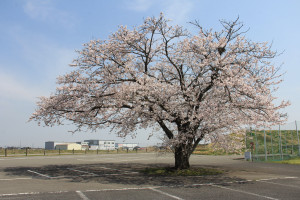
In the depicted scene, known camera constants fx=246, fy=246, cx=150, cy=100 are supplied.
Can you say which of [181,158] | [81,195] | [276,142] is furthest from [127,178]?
[276,142]

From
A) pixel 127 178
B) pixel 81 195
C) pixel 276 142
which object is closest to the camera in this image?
pixel 81 195

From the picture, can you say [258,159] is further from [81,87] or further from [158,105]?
[81,87]

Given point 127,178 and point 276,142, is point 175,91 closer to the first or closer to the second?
point 127,178

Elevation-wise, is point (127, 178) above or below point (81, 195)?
below

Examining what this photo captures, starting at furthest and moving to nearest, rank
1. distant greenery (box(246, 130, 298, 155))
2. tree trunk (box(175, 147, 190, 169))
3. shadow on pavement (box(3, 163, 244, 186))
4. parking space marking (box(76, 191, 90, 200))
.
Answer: distant greenery (box(246, 130, 298, 155)) < tree trunk (box(175, 147, 190, 169)) < shadow on pavement (box(3, 163, 244, 186)) < parking space marking (box(76, 191, 90, 200))

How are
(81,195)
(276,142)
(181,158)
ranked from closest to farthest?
(81,195), (181,158), (276,142)

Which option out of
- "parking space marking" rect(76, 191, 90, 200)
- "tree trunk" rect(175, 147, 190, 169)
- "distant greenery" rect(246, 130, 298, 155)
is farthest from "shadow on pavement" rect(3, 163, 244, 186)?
"distant greenery" rect(246, 130, 298, 155)

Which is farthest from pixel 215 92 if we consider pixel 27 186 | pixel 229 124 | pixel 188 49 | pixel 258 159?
pixel 258 159

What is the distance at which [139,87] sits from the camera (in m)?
13.5

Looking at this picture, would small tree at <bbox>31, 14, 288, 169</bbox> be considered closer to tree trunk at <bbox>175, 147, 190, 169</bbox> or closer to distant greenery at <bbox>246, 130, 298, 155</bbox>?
tree trunk at <bbox>175, 147, 190, 169</bbox>

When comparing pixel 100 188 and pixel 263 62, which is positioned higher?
pixel 263 62

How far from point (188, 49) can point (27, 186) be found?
418 inches

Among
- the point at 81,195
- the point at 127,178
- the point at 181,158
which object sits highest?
the point at 181,158

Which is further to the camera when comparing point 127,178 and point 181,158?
point 181,158
